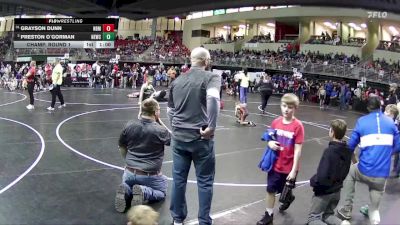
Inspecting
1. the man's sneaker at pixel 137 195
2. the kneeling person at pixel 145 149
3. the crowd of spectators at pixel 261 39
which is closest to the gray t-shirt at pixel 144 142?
the kneeling person at pixel 145 149

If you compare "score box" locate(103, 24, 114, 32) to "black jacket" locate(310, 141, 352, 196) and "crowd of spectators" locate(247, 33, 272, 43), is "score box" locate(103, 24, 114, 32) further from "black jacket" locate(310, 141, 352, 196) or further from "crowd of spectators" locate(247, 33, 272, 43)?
"crowd of spectators" locate(247, 33, 272, 43)

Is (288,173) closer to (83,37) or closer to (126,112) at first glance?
(126,112)

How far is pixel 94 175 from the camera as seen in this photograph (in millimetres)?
7707

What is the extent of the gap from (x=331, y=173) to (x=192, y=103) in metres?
1.88

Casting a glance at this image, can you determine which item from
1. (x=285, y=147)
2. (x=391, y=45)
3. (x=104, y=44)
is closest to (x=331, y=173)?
(x=285, y=147)

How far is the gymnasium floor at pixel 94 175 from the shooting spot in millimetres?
5797

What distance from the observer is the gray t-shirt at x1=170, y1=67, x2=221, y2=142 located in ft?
16.1

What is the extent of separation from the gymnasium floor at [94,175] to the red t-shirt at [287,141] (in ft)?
2.60

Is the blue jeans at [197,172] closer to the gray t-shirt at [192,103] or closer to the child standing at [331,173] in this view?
the gray t-shirt at [192,103]

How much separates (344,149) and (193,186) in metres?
2.80

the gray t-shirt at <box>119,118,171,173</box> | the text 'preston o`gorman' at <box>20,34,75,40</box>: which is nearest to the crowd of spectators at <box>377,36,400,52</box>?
the text 'preston o`gorman' at <box>20,34,75,40</box>

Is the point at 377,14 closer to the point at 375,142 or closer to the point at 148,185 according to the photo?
the point at 375,142

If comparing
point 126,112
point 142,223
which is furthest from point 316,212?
point 126,112

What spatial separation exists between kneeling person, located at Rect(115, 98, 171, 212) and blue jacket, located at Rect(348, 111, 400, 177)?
263cm
